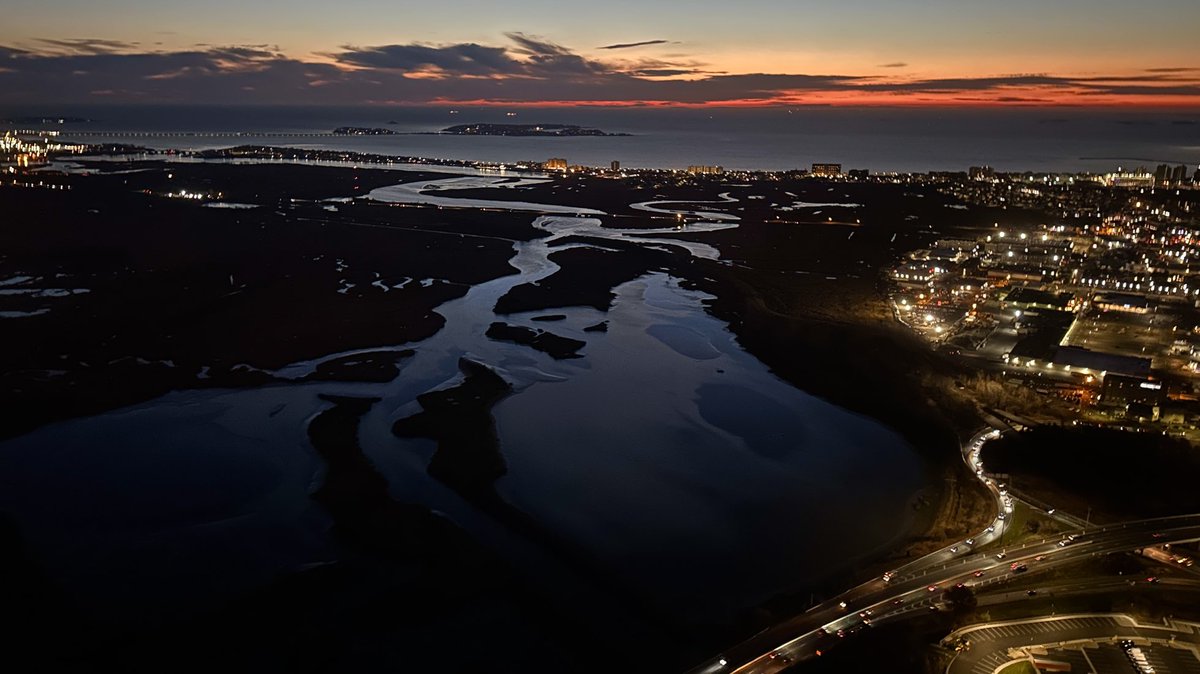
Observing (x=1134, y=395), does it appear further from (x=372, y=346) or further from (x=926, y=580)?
(x=372, y=346)

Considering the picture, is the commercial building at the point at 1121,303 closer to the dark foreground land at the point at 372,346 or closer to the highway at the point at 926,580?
the dark foreground land at the point at 372,346

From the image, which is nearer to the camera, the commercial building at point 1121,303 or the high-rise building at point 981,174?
the commercial building at point 1121,303

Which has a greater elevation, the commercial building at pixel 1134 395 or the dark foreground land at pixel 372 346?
the commercial building at pixel 1134 395

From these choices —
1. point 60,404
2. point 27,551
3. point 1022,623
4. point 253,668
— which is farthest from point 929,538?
point 60,404

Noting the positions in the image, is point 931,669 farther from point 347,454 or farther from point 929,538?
point 347,454

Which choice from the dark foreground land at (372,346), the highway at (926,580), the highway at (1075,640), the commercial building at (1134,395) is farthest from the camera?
the commercial building at (1134,395)

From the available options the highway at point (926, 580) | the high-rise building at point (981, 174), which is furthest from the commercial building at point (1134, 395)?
the high-rise building at point (981, 174)
